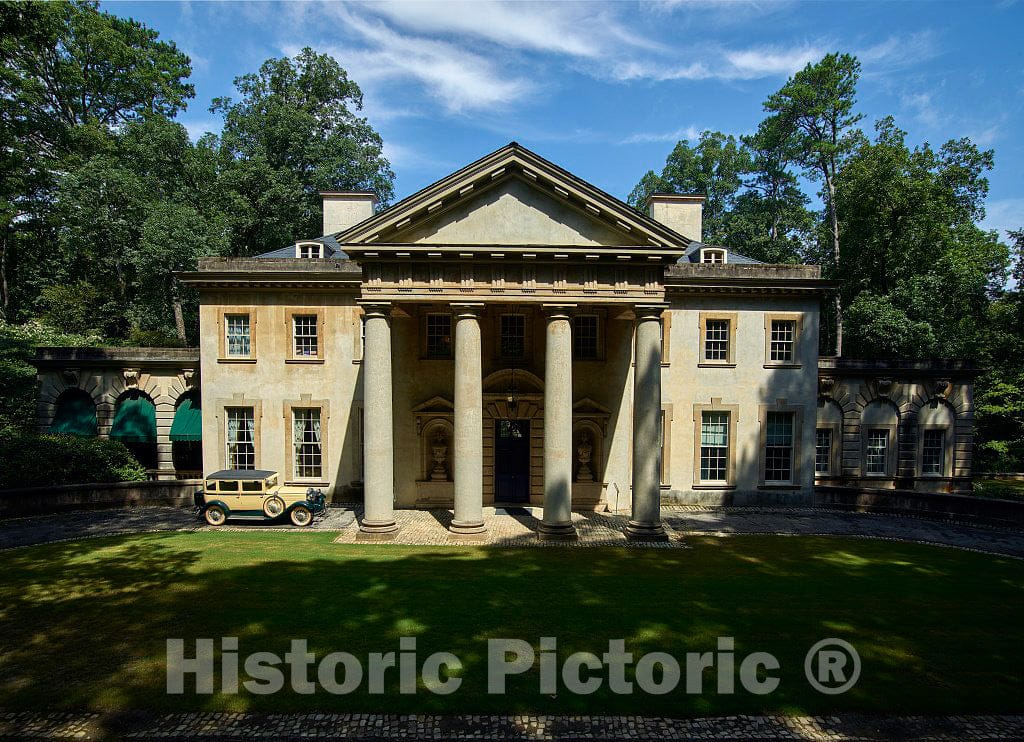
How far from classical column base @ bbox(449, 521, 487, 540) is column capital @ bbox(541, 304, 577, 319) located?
7783mm

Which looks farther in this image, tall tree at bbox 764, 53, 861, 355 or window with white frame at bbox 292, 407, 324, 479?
tall tree at bbox 764, 53, 861, 355

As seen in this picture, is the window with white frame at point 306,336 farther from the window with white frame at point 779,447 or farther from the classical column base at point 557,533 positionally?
the window with white frame at point 779,447

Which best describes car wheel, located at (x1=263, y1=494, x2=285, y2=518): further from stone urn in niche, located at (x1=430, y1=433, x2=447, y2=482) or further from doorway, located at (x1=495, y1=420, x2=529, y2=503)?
doorway, located at (x1=495, y1=420, x2=529, y2=503)

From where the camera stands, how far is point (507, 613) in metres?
10.8

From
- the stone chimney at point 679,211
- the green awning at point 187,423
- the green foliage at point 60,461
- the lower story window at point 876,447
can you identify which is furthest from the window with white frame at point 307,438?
the lower story window at point 876,447

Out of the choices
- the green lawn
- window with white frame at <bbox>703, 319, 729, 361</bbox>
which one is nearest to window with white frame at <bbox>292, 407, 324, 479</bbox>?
the green lawn

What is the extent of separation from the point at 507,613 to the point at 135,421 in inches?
932

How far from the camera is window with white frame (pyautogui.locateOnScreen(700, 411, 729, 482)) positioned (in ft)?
75.2

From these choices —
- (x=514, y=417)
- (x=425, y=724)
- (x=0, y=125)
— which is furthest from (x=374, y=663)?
(x=0, y=125)

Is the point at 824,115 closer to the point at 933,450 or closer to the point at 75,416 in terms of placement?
the point at 933,450

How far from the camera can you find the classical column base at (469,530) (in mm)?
16922

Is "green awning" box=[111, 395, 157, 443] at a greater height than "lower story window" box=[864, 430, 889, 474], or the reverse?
"green awning" box=[111, 395, 157, 443]

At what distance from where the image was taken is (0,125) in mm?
32781

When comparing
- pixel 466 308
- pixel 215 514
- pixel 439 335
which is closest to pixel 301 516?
pixel 215 514
